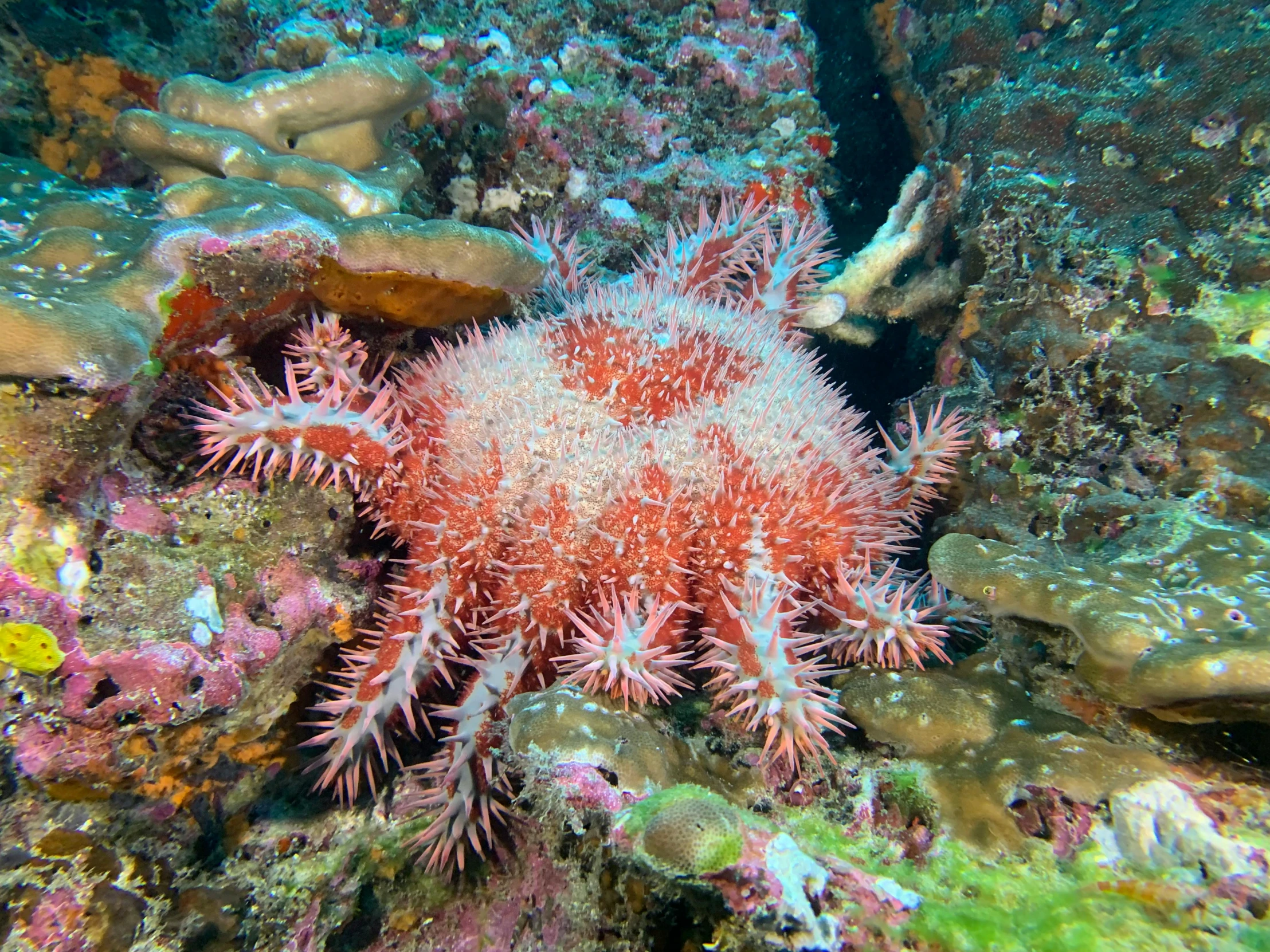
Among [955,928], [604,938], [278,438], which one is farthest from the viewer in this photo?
[278,438]

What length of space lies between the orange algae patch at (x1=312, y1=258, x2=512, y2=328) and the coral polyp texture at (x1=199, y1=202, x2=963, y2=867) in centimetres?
15

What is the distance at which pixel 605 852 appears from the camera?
216 cm

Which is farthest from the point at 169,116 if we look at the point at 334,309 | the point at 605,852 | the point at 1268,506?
the point at 1268,506

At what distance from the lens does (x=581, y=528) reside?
2543 mm

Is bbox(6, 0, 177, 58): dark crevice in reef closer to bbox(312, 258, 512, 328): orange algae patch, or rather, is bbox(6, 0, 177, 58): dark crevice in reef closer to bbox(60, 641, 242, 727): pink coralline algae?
bbox(312, 258, 512, 328): orange algae patch

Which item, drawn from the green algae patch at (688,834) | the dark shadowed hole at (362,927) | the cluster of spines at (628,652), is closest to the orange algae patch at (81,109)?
the cluster of spines at (628,652)

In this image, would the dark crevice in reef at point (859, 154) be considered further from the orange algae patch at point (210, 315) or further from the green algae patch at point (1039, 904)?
the orange algae patch at point (210, 315)

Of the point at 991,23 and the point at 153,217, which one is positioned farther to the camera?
the point at 991,23

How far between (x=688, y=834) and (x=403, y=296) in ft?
7.99

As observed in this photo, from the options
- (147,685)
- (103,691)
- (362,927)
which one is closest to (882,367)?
(362,927)

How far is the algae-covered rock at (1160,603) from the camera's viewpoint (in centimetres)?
203

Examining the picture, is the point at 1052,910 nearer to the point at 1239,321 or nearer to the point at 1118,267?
the point at 1239,321

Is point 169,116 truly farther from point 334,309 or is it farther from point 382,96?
point 334,309

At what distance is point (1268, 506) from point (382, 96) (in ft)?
15.1
